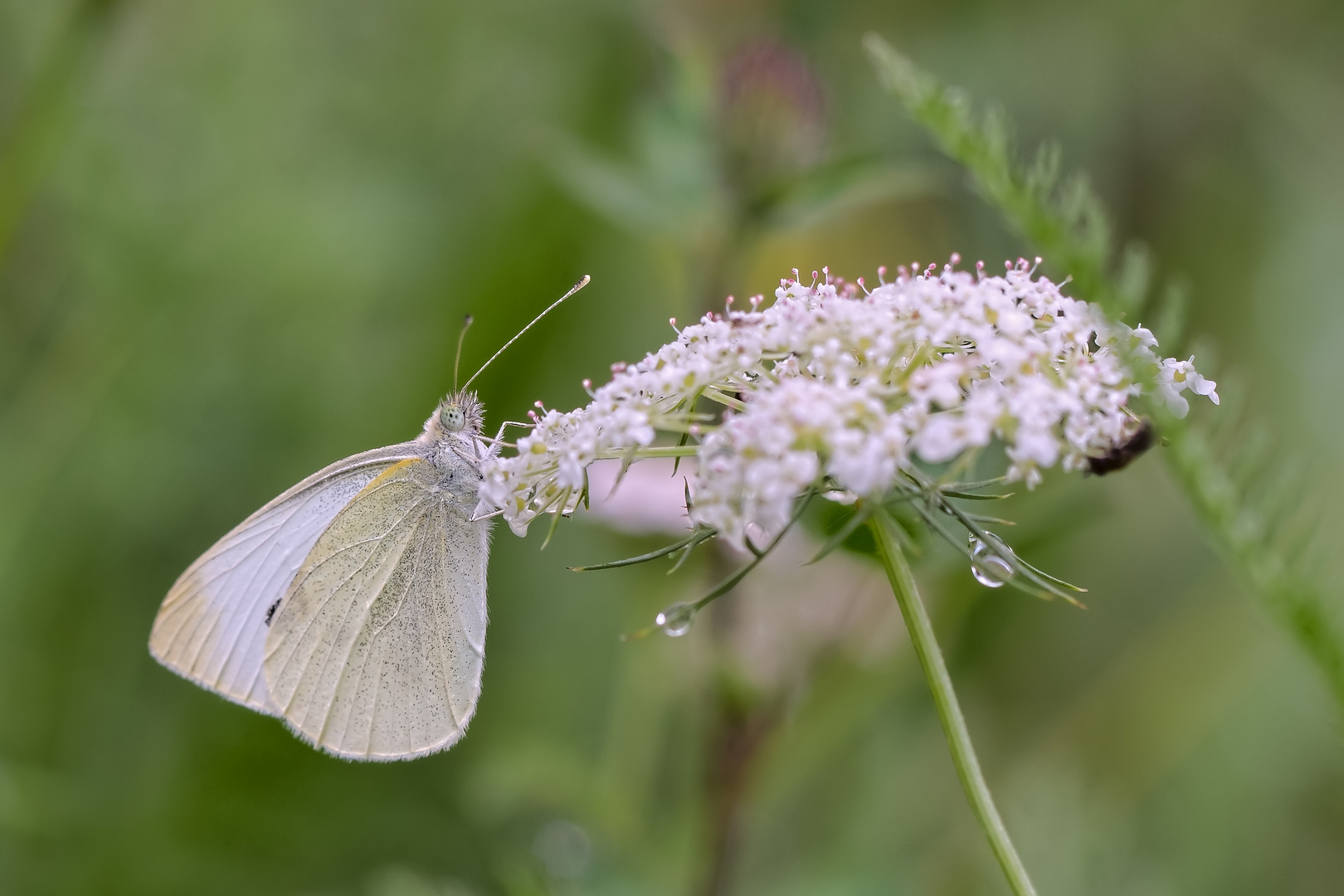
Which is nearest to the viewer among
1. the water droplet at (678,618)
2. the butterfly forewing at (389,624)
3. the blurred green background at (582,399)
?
the water droplet at (678,618)

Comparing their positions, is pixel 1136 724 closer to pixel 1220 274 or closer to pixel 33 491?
pixel 1220 274

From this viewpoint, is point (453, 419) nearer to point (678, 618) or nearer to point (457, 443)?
point (457, 443)

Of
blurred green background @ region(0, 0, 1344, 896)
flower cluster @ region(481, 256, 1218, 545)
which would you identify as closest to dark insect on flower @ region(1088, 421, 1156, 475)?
flower cluster @ region(481, 256, 1218, 545)

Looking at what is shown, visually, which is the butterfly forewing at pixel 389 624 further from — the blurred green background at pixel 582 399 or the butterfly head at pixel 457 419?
the blurred green background at pixel 582 399

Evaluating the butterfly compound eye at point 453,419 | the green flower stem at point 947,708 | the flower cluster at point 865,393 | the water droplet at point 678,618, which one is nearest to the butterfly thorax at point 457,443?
the butterfly compound eye at point 453,419

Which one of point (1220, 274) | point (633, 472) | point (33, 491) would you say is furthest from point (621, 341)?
point (1220, 274)

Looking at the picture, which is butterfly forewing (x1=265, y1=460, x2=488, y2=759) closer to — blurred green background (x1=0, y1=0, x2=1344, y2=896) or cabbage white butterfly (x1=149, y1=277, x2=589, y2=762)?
cabbage white butterfly (x1=149, y1=277, x2=589, y2=762)

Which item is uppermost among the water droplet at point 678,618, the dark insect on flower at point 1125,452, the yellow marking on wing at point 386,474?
the yellow marking on wing at point 386,474
